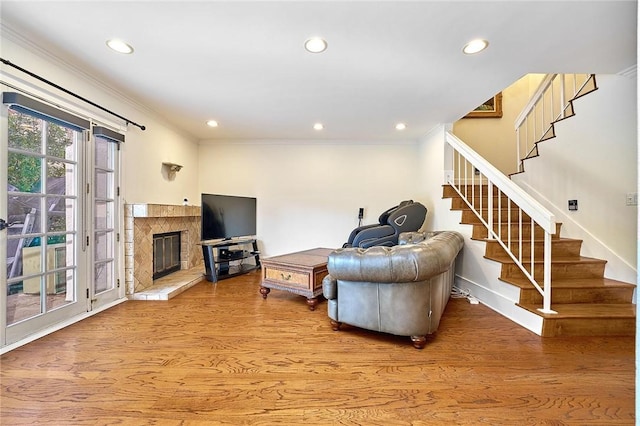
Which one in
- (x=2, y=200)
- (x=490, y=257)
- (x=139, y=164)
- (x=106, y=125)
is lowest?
(x=490, y=257)

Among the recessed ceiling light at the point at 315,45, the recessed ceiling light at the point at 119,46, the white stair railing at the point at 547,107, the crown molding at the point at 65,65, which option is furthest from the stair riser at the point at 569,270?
the crown molding at the point at 65,65

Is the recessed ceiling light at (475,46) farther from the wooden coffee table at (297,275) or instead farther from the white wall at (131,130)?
the white wall at (131,130)

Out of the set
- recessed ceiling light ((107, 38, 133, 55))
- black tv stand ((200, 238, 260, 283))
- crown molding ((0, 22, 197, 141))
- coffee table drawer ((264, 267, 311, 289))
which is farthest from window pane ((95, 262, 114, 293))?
recessed ceiling light ((107, 38, 133, 55))

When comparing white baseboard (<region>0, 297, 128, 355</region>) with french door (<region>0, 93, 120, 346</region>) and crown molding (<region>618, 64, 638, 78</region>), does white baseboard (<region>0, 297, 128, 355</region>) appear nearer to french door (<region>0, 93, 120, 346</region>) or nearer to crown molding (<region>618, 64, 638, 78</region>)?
french door (<region>0, 93, 120, 346</region>)

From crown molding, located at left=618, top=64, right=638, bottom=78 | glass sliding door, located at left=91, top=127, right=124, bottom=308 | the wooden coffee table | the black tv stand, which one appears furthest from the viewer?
the black tv stand

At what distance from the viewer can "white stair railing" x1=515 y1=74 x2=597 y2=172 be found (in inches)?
125

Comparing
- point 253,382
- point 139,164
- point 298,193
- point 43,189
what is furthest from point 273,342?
point 298,193

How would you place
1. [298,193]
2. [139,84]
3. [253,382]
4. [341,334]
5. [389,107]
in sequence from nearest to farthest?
[253,382] < [341,334] < [139,84] < [389,107] < [298,193]

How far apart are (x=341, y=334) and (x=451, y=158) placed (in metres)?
3.04

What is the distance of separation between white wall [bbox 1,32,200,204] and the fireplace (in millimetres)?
539

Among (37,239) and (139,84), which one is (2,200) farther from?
(139,84)

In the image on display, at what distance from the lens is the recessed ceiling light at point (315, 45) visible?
1922 mm

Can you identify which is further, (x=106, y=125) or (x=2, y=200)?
(x=106, y=125)

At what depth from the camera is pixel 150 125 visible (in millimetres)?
3443
